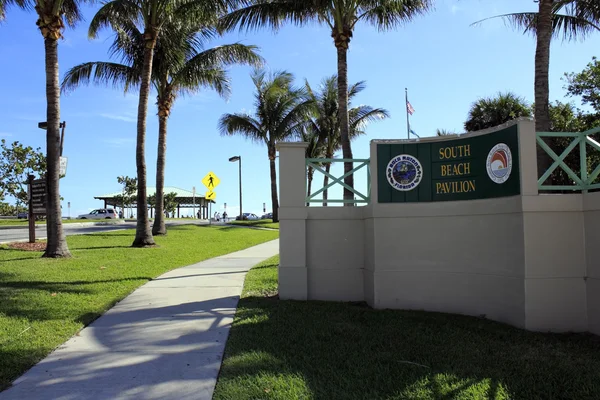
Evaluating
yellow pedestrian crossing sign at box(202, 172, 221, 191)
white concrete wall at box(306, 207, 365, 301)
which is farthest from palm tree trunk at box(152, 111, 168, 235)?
white concrete wall at box(306, 207, 365, 301)

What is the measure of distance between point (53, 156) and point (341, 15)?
26.6 ft

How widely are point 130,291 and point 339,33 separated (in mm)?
7872

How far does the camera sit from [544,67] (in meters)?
9.32

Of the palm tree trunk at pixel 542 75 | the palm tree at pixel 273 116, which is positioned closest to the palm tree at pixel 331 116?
the palm tree at pixel 273 116

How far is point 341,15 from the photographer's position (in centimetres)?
1157

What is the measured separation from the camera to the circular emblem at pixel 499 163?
6.13m

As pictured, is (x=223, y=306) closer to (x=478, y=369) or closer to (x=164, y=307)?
(x=164, y=307)

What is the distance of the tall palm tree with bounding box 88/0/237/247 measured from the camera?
1369 centimetres

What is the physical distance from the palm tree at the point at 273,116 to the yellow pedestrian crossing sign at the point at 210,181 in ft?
17.5

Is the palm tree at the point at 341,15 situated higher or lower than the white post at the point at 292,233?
higher

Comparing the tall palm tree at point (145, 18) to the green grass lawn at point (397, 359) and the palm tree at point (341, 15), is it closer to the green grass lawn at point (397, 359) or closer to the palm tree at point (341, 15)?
the palm tree at point (341, 15)

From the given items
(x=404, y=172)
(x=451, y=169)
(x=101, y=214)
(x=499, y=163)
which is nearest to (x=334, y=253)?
(x=404, y=172)

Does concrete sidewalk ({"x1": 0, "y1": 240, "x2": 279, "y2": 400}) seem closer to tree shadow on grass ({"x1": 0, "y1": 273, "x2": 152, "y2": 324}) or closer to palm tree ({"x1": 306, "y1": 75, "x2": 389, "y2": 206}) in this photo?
tree shadow on grass ({"x1": 0, "y1": 273, "x2": 152, "y2": 324})

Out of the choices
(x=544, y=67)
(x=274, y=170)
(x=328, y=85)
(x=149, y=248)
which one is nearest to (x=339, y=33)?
(x=544, y=67)
